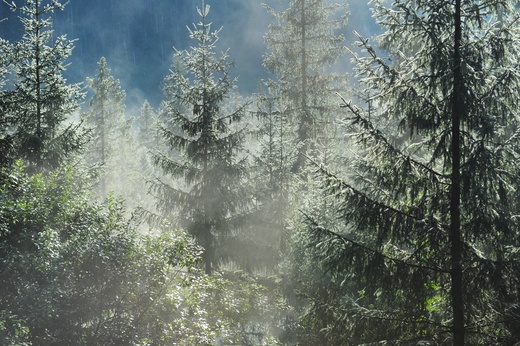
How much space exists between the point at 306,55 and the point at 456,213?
75.2 feet

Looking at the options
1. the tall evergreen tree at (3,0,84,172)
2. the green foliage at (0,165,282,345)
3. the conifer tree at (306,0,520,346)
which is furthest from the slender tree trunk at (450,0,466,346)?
the tall evergreen tree at (3,0,84,172)

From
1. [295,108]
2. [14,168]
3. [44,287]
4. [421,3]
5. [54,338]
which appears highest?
[295,108]

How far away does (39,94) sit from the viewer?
16375 millimetres

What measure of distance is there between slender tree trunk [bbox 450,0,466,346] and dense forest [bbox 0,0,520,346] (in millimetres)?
24

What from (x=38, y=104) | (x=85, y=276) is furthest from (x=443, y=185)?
(x=38, y=104)

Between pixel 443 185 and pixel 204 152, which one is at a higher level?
pixel 204 152

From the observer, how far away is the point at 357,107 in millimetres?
8070

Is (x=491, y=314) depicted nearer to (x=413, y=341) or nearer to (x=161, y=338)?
(x=413, y=341)

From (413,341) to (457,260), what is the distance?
175cm

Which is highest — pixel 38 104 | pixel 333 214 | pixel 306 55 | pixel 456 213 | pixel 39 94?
pixel 306 55

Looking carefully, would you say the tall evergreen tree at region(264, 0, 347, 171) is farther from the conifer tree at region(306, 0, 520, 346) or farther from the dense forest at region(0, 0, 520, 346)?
the conifer tree at region(306, 0, 520, 346)

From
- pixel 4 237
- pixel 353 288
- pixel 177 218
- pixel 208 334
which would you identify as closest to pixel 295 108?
pixel 177 218

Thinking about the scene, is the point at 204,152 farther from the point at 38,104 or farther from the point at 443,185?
the point at 443,185

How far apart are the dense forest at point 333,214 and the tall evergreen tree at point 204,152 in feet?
0.25
